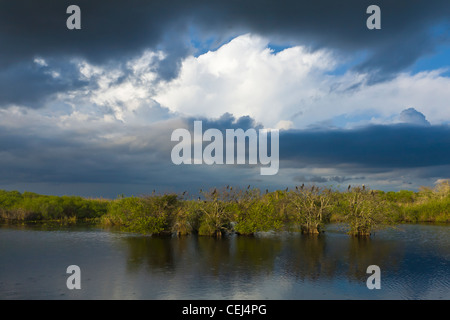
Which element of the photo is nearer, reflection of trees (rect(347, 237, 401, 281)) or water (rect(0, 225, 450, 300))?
water (rect(0, 225, 450, 300))

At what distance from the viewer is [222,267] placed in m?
28.0

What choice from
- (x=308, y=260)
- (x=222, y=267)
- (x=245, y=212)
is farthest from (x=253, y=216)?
(x=222, y=267)

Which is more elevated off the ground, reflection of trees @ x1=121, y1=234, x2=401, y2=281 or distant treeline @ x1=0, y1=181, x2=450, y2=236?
distant treeline @ x1=0, y1=181, x2=450, y2=236

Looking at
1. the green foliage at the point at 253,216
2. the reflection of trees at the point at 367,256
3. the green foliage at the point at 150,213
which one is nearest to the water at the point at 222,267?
the reflection of trees at the point at 367,256

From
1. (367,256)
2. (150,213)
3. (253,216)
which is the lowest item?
(367,256)

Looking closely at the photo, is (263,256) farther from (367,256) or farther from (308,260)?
(367,256)

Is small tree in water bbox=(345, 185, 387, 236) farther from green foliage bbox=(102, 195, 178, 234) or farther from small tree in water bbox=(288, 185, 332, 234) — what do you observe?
green foliage bbox=(102, 195, 178, 234)

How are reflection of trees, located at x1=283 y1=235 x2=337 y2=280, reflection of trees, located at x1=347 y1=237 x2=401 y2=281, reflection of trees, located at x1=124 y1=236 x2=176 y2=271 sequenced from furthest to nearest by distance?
1. reflection of trees, located at x1=124 y1=236 x2=176 y2=271
2. reflection of trees, located at x1=347 y1=237 x2=401 y2=281
3. reflection of trees, located at x1=283 y1=235 x2=337 y2=280

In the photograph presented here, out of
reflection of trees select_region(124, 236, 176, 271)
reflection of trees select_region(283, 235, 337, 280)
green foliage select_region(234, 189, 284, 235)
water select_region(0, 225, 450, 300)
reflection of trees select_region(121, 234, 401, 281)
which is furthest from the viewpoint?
green foliage select_region(234, 189, 284, 235)

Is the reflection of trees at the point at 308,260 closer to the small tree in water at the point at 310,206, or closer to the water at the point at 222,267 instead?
the water at the point at 222,267

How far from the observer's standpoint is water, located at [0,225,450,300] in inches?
850

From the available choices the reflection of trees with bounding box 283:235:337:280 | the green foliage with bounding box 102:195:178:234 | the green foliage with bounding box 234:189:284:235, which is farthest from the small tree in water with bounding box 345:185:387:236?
the green foliage with bounding box 102:195:178:234
